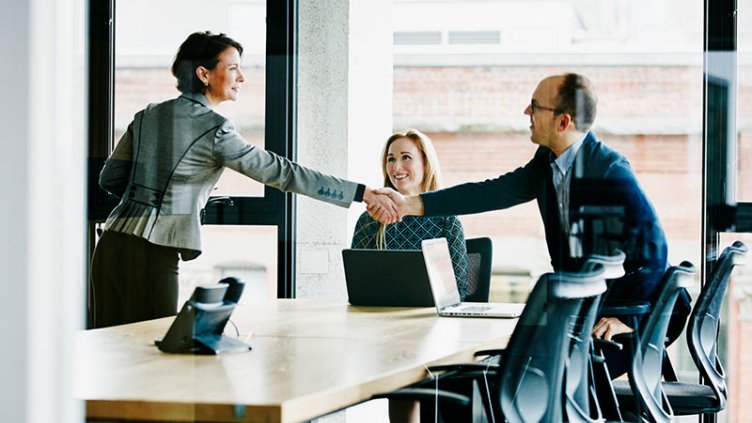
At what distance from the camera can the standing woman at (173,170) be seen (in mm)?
2252

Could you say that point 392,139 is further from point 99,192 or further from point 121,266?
point 99,192

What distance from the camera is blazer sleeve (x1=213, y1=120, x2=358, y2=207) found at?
2.47 metres

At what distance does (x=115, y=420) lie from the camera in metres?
1.65

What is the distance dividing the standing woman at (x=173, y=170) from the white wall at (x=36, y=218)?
1.15m

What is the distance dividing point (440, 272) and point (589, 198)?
0.89m

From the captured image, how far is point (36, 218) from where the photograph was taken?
0.99 m

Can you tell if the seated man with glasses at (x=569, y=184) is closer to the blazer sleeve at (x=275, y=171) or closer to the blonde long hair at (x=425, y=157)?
the blonde long hair at (x=425, y=157)

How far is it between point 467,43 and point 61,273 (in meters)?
1.74

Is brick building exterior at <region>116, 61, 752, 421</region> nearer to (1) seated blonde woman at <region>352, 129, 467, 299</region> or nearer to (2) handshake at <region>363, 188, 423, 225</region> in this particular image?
(1) seated blonde woman at <region>352, 129, 467, 299</region>

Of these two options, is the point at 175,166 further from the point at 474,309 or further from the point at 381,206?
the point at 474,309

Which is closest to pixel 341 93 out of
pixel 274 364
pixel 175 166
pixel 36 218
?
pixel 175 166

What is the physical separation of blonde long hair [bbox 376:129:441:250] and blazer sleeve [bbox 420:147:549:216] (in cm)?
9

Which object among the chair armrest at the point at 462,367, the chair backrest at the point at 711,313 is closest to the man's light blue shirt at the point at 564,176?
the chair armrest at the point at 462,367

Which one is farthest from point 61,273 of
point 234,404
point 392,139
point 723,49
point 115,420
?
point 723,49
